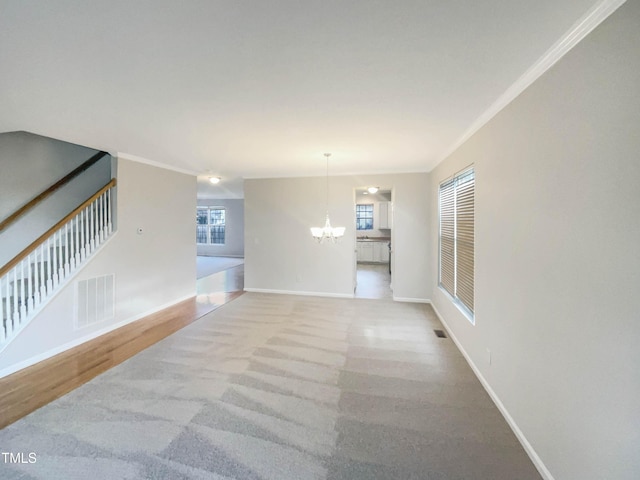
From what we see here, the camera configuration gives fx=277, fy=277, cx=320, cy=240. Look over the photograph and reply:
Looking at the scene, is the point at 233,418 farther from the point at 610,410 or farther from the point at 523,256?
the point at 523,256

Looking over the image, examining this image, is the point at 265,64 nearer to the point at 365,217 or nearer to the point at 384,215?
the point at 384,215

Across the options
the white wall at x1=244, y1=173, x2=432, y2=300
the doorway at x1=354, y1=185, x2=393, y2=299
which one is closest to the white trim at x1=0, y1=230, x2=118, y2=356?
the white wall at x1=244, y1=173, x2=432, y2=300

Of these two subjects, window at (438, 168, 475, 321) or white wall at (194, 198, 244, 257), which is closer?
window at (438, 168, 475, 321)

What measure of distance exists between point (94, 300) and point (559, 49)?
5174mm

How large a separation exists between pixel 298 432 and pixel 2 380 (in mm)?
2967

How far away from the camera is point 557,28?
143 centimetres

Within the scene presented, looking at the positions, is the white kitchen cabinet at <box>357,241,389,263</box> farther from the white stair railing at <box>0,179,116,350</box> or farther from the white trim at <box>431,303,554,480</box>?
the white stair railing at <box>0,179,116,350</box>

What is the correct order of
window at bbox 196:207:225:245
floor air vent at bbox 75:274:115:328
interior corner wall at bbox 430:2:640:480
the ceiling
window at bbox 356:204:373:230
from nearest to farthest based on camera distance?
1. interior corner wall at bbox 430:2:640:480
2. the ceiling
3. floor air vent at bbox 75:274:115:328
4. window at bbox 356:204:373:230
5. window at bbox 196:207:225:245

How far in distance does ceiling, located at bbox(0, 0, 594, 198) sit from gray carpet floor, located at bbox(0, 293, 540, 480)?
8.17 ft

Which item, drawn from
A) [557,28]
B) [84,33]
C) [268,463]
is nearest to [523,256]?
[557,28]

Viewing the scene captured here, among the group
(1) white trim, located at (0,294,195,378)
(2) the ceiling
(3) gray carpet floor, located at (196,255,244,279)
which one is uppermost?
(2) the ceiling

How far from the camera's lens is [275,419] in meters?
2.13

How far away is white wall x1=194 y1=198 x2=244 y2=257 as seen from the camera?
11.7 metres

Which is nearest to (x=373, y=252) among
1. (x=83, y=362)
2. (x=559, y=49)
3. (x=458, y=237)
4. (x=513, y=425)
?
(x=458, y=237)
